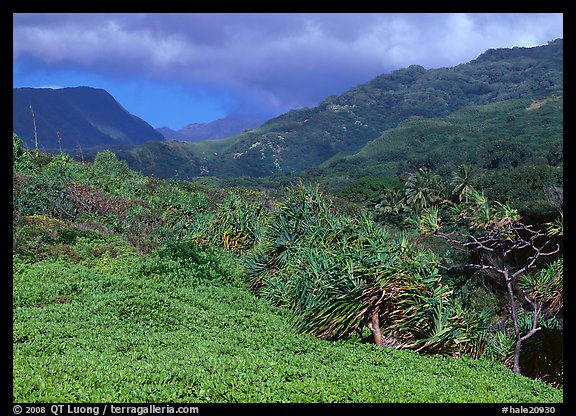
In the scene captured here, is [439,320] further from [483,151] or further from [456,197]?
[483,151]

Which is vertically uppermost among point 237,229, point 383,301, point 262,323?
point 237,229

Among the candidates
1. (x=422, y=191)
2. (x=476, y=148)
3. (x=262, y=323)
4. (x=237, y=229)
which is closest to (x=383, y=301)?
(x=262, y=323)

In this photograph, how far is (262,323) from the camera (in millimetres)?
10000

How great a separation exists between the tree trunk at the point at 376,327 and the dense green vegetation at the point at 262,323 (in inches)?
0.9

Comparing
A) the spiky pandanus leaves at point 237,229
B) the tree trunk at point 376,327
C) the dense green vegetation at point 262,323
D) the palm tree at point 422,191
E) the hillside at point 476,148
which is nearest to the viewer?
the dense green vegetation at point 262,323

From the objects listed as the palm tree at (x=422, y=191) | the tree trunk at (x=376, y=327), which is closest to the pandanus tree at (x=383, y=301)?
the tree trunk at (x=376, y=327)

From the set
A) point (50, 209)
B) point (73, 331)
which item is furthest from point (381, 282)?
point (50, 209)

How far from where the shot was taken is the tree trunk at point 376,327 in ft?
30.1

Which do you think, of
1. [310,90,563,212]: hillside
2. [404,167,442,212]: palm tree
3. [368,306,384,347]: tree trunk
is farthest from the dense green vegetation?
[404,167,442,212]: palm tree

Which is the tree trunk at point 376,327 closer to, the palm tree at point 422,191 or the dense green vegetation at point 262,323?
the dense green vegetation at point 262,323

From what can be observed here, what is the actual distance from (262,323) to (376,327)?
226 centimetres

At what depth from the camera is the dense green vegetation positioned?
609 centimetres

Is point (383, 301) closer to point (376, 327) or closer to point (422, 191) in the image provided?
point (376, 327)

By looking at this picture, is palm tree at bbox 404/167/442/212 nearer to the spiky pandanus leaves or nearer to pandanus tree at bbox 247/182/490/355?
the spiky pandanus leaves
